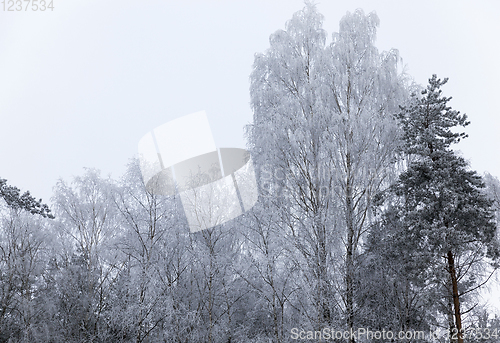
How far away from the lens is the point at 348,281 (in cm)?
1067

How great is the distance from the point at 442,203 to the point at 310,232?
3.64 m

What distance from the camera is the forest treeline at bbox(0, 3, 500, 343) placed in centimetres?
1020

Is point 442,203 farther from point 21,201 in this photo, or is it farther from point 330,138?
point 21,201

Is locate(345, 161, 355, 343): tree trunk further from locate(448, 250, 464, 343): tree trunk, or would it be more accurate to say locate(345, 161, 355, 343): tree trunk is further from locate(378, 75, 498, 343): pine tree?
locate(448, 250, 464, 343): tree trunk

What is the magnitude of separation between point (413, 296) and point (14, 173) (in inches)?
5211

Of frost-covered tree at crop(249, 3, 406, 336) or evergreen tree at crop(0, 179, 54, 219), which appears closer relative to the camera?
frost-covered tree at crop(249, 3, 406, 336)

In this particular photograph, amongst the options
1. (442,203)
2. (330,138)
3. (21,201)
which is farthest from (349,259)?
(21,201)

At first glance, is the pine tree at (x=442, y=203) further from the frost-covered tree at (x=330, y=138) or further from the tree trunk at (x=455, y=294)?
the frost-covered tree at (x=330, y=138)

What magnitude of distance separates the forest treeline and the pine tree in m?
0.04

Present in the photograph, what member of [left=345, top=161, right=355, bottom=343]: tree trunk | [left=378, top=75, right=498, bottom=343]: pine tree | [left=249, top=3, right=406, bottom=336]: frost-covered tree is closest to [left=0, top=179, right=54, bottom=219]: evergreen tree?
[left=249, top=3, right=406, bottom=336]: frost-covered tree

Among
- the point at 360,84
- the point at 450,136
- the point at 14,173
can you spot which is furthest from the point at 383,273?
the point at 14,173

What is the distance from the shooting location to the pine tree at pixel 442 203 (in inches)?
377

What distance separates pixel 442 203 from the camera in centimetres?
978

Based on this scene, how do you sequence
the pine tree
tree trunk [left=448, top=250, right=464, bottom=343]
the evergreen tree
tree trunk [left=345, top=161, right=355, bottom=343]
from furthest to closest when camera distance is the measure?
the evergreen tree
tree trunk [left=345, top=161, right=355, bottom=343]
the pine tree
tree trunk [left=448, top=250, right=464, bottom=343]
